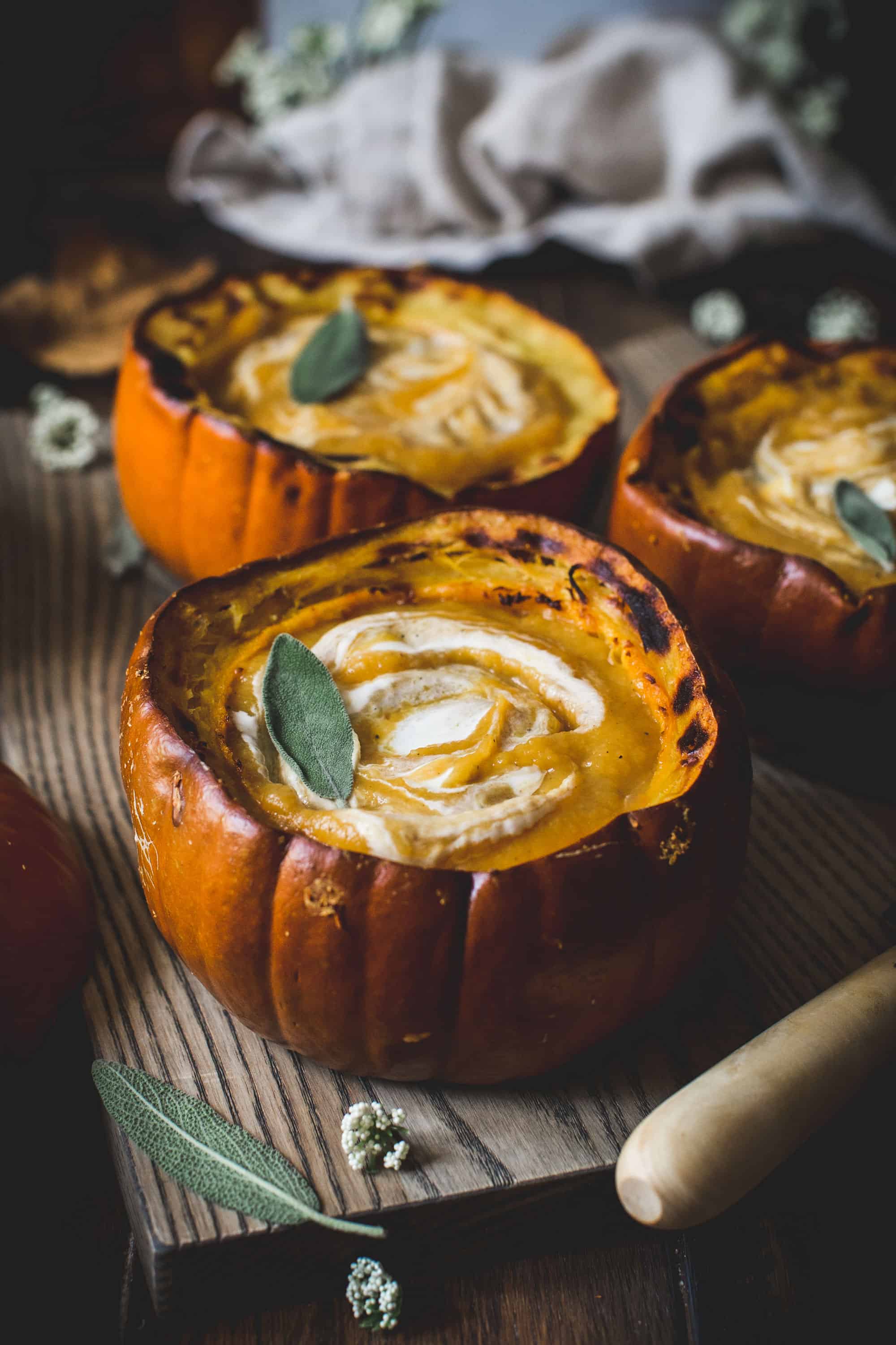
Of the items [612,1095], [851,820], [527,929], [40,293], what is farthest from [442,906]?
[40,293]

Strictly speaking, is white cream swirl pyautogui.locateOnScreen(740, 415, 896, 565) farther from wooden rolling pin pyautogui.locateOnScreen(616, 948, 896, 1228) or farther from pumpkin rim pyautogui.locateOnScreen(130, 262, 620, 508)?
wooden rolling pin pyautogui.locateOnScreen(616, 948, 896, 1228)

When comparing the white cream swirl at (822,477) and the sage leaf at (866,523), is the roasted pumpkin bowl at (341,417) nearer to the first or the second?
the white cream swirl at (822,477)

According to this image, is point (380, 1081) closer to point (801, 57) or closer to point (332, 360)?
point (332, 360)

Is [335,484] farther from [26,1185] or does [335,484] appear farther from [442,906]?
[26,1185]

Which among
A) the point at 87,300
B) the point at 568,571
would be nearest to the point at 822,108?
the point at 87,300

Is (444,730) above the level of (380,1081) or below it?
above

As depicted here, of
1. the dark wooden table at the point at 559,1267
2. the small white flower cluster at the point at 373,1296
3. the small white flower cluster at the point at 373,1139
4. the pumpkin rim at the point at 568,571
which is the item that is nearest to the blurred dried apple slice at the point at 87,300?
the pumpkin rim at the point at 568,571

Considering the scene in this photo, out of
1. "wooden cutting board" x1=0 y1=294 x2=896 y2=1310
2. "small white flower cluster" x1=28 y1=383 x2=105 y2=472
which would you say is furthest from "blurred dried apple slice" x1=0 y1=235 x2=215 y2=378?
"wooden cutting board" x1=0 y1=294 x2=896 y2=1310
